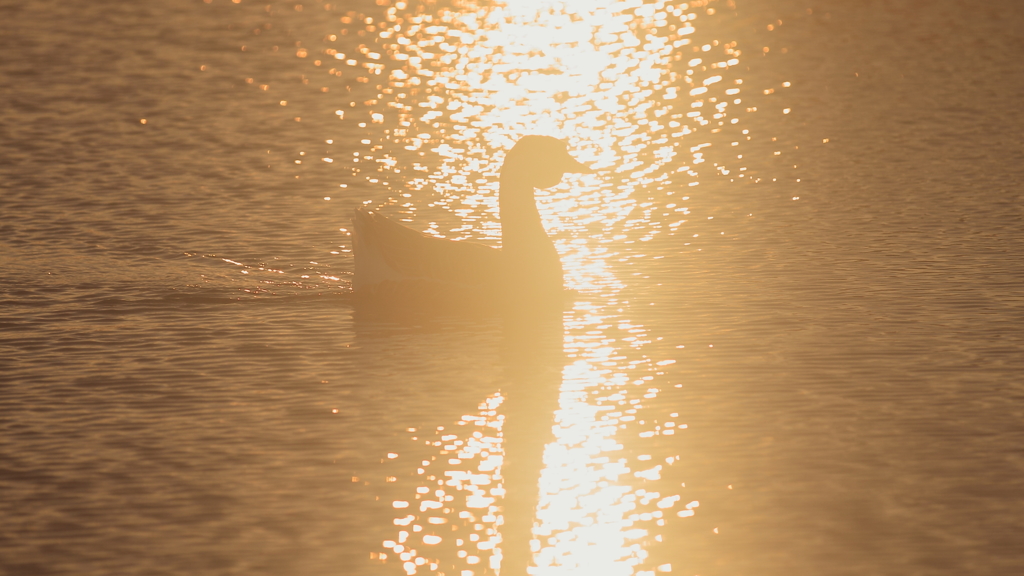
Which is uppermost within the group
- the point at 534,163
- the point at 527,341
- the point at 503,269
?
the point at 534,163

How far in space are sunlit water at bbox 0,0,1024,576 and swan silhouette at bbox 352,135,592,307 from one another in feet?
1.59

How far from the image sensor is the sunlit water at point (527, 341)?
30.0ft

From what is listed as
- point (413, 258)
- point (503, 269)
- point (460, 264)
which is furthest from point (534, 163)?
point (413, 258)

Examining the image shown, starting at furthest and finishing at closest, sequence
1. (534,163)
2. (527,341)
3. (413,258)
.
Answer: (534,163) < (413,258) < (527,341)

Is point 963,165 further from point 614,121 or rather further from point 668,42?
point 668,42

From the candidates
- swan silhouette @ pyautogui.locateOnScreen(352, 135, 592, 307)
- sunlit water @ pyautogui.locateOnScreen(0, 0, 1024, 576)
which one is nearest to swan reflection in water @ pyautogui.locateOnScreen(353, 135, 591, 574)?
swan silhouette @ pyautogui.locateOnScreen(352, 135, 592, 307)

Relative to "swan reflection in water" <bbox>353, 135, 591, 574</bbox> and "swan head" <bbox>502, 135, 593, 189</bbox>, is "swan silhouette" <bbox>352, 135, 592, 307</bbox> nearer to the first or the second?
"swan reflection in water" <bbox>353, 135, 591, 574</bbox>

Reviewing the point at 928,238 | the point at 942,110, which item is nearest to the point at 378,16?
the point at 942,110

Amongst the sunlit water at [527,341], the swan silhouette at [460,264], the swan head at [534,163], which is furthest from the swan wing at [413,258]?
the swan head at [534,163]

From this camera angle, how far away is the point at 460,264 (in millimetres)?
15570

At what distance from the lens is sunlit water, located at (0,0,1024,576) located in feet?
30.0

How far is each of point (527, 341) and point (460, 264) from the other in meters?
1.80

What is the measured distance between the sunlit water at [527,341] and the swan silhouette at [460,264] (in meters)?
0.48

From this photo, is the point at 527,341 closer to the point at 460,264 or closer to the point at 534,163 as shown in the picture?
the point at 460,264
